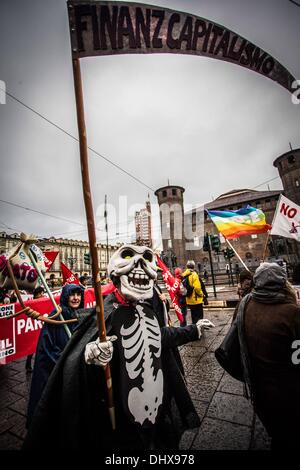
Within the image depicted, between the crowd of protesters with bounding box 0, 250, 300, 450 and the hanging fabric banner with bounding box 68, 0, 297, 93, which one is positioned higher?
the hanging fabric banner with bounding box 68, 0, 297, 93

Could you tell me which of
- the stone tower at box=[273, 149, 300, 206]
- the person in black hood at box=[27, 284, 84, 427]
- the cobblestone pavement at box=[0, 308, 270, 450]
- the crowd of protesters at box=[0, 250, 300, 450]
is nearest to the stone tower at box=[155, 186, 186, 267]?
the stone tower at box=[273, 149, 300, 206]

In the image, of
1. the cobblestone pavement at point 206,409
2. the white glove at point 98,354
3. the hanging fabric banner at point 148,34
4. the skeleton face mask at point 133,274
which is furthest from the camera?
the cobblestone pavement at point 206,409

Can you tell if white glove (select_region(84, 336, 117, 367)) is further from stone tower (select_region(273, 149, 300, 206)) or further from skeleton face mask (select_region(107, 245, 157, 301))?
stone tower (select_region(273, 149, 300, 206))

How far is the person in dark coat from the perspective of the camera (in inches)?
63.6

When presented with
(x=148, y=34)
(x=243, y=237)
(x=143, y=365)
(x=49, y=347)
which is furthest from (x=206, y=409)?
(x=243, y=237)

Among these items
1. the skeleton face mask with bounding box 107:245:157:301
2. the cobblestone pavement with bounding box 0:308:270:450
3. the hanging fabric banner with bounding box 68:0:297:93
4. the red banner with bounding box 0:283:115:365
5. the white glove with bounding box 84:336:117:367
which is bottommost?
the cobblestone pavement with bounding box 0:308:270:450

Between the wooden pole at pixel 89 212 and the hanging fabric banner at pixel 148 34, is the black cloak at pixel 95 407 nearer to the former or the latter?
the wooden pole at pixel 89 212

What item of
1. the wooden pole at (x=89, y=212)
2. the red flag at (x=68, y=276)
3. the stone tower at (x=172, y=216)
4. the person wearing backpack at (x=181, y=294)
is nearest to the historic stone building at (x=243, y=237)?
the stone tower at (x=172, y=216)

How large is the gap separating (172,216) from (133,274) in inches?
1679

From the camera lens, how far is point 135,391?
→ 1.62m

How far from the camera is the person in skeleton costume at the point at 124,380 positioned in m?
1.43

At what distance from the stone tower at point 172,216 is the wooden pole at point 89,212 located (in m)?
41.3

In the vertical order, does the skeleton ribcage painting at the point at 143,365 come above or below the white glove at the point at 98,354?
below
